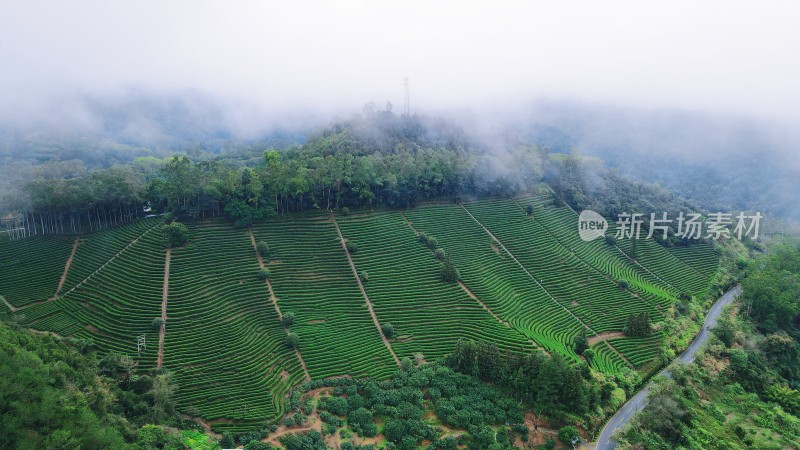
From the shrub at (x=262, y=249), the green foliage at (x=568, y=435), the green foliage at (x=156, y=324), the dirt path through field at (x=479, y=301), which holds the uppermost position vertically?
the shrub at (x=262, y=249)

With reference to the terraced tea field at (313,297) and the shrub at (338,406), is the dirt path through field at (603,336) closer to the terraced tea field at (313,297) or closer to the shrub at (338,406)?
the terraced tea field at (313,297)

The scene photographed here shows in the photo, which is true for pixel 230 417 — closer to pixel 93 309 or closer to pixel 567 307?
pixel 93 309

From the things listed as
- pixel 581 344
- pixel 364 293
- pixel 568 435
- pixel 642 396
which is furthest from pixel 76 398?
pixel 642 396

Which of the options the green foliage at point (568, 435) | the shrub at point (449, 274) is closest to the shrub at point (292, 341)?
the shrub at point (449, 274)

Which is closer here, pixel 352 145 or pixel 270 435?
pixel 270 435

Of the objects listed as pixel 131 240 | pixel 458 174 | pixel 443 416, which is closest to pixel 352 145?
pixel 458 174

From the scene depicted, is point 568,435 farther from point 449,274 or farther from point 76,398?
point 76,398
